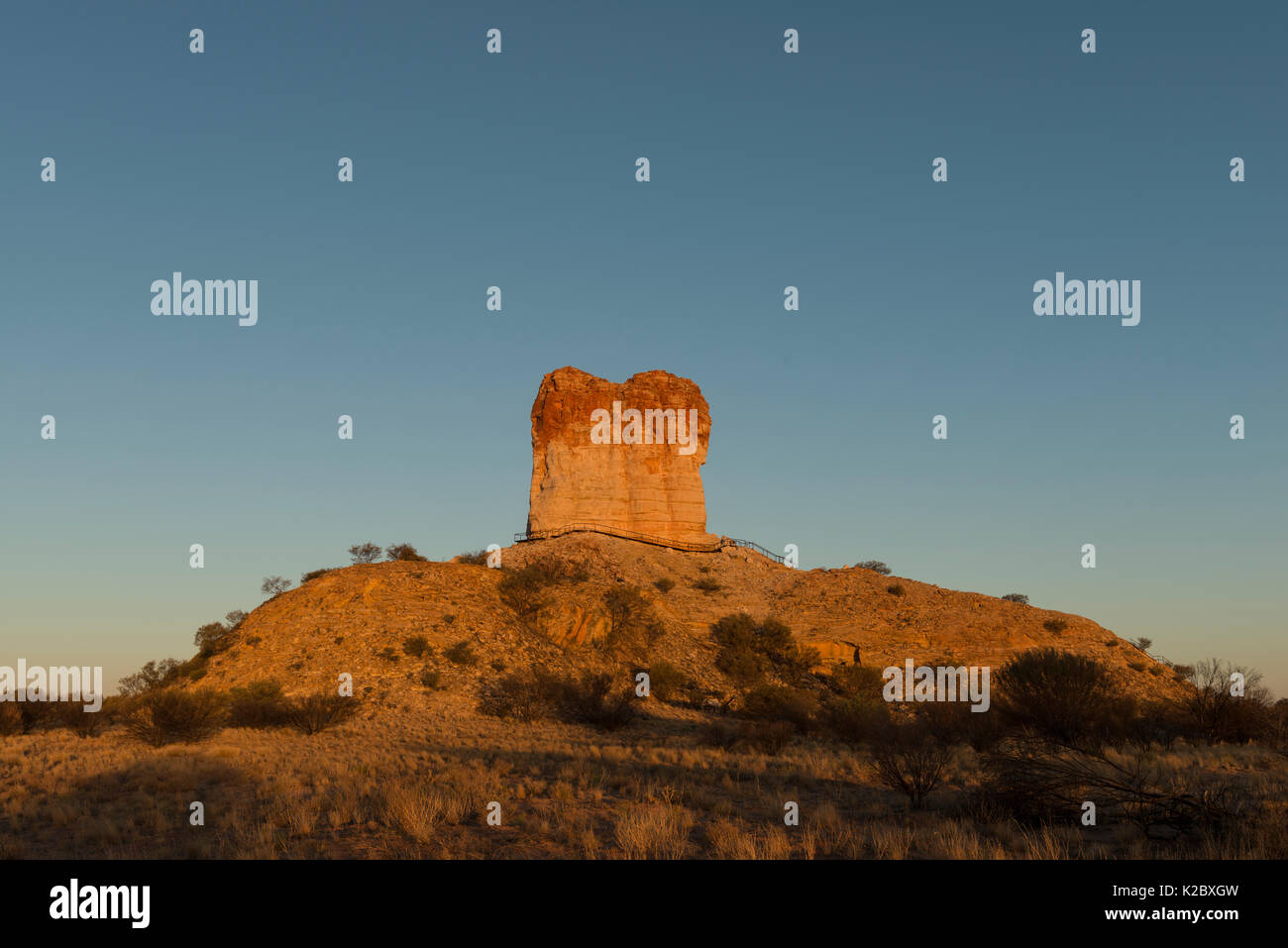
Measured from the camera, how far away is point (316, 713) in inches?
1053

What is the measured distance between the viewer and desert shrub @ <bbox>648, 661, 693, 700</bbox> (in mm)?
37875

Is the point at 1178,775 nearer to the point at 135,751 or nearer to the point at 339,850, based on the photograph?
the point at 339,850

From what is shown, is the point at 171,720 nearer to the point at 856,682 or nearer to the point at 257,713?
the point at 257,713

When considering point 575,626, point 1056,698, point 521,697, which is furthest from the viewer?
point 575,626

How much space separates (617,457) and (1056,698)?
5671 cm

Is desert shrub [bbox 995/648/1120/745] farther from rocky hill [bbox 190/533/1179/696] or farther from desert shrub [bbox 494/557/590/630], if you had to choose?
desert shrub [bbox 494/557/590/630]

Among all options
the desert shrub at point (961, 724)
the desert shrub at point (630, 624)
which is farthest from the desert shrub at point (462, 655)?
the desert shrub at point (961, 724)

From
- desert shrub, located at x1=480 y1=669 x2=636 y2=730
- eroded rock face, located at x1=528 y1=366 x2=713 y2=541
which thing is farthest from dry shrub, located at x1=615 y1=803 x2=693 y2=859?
eroded rock face, located at x1=528 y1=366 x2=713 y2=541

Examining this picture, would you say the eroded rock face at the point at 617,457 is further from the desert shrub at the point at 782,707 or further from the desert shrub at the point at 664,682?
the desert shrub at the point at 782,707

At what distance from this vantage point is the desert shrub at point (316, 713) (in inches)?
1046

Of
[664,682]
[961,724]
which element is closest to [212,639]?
[664,682]

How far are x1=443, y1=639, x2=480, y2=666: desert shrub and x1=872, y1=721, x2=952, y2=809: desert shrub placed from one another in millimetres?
25439

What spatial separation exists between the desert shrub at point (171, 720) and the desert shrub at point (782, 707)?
19623 millimetres
